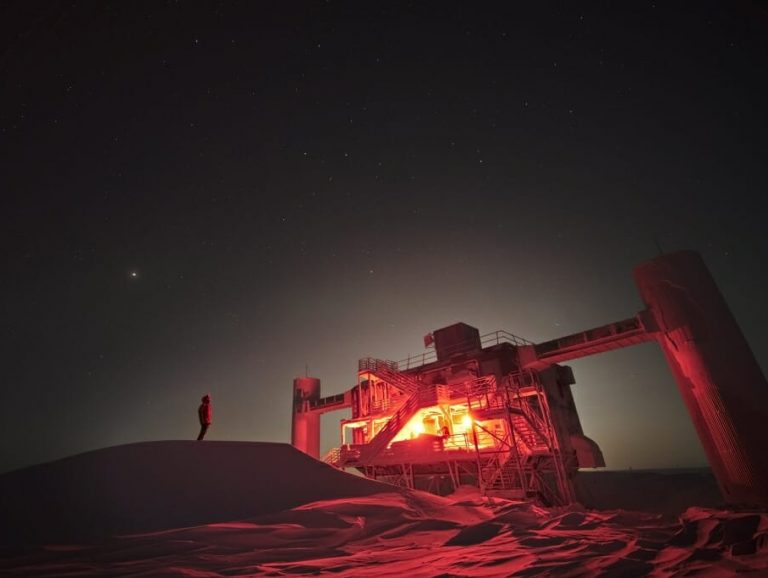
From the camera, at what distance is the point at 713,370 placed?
51.5 feet

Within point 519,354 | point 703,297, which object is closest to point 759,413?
point 703,297

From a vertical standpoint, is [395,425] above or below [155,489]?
above

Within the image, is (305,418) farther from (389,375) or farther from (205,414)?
(205,414)

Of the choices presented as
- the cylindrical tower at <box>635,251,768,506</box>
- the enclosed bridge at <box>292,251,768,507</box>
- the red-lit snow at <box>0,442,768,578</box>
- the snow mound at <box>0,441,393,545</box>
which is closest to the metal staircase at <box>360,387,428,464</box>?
the enclosed bridge at <box>292,251,768,507</box>

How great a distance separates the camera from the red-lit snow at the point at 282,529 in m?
4.10

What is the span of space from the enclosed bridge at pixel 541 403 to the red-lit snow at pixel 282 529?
10891mm

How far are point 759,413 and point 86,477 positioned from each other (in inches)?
902

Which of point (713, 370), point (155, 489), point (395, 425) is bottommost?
point (155, 489)

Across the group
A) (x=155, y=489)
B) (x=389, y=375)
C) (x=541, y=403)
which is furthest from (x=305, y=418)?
(x=155, y=489)

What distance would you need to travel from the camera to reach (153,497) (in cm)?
621

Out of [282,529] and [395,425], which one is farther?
[395,425]

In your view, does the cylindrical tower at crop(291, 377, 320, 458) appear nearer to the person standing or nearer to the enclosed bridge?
the enclosed bridge

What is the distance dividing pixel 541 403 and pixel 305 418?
79.2 feet

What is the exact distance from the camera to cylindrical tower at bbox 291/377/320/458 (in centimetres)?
3600
